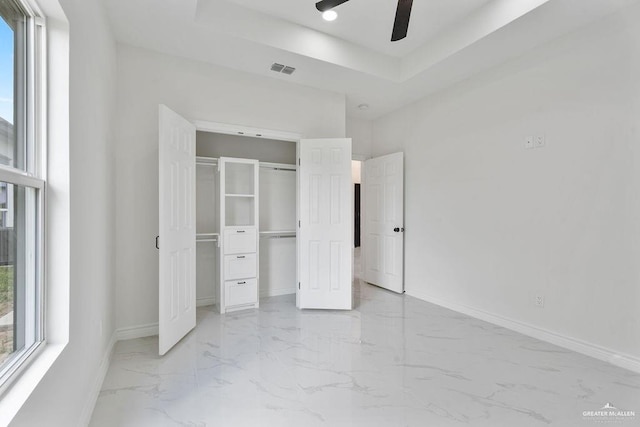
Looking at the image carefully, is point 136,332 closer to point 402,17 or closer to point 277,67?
point 277,67

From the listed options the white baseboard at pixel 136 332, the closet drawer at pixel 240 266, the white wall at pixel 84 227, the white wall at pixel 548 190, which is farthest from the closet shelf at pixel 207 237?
the white wall at pixel 548 190

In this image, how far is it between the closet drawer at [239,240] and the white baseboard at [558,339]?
8.24 feet

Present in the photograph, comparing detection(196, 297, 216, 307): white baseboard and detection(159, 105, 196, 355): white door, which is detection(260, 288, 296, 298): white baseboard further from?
detection(159, 105, 196, 355): white door

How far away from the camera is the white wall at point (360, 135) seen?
4.93 metres

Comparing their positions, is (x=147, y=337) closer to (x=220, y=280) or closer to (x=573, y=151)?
(x=220, y=280)

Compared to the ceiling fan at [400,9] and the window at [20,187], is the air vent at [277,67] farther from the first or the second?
the window at [20,187]

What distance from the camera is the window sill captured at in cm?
92

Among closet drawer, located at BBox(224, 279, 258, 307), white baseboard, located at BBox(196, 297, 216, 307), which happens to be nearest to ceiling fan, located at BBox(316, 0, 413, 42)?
closet drawer, located at BBox(224, 279, 258, 307)

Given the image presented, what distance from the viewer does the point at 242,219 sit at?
3.98m

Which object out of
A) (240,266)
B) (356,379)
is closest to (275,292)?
(240,266)

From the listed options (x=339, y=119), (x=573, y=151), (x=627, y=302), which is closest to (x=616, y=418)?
(x=627, y=302)

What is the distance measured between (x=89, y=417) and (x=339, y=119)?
3.65m

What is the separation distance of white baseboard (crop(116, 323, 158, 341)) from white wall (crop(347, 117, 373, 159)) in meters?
3.59

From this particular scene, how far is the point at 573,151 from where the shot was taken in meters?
2.62
